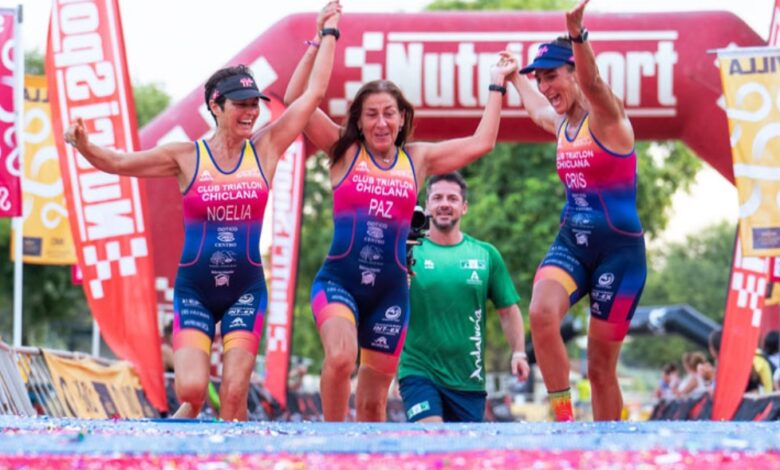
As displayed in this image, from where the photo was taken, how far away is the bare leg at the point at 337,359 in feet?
24.2

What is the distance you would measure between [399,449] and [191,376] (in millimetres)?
2943

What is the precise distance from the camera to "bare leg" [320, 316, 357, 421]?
290 inches

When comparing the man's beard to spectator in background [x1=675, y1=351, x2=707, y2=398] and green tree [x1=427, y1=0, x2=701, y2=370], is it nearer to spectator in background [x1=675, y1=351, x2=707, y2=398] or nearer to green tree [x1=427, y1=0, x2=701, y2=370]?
spectator in background [x1=675, y1=351, x2=707, y2=398]

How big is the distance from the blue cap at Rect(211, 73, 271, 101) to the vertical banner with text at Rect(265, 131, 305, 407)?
8.48 metres

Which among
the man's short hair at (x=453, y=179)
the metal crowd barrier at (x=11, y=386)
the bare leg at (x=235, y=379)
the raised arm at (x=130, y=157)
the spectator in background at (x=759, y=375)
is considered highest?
the raised arm at (x=130, y=157)

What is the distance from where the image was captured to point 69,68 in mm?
12977

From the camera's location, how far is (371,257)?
771cm

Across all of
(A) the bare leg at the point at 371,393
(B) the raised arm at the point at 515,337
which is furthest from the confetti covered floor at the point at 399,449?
(B) the raised arm at the point at 515,337

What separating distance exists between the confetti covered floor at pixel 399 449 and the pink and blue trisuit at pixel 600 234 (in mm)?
2482

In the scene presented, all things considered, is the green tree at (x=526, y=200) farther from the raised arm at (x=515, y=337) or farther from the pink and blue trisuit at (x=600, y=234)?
the pink and blue trisuit at (x=600, y=234)

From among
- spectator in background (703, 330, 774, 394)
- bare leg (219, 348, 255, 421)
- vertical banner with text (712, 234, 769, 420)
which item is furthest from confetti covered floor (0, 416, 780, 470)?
spectator in background (703, 330, 774, 394)

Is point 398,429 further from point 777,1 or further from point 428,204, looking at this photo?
point 777,1

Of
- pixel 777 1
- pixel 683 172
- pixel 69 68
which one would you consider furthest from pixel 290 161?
pixel 683 172

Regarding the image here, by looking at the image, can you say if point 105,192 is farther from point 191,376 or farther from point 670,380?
point 670,380
